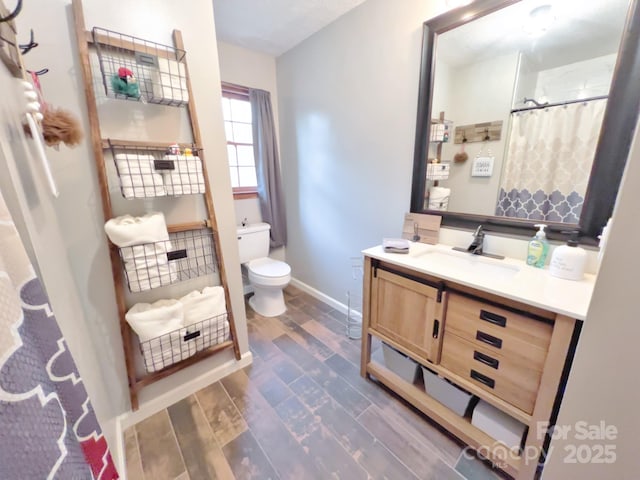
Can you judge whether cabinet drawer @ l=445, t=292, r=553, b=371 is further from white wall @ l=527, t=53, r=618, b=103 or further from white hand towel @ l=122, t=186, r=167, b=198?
white hand towel @ l=122, t=186, r=167, b=198

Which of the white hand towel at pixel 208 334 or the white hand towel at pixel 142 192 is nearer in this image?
the white hand towel at pixel 142 192

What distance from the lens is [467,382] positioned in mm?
1240

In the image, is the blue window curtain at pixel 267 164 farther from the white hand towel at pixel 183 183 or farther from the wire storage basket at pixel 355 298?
the white hand towel at pixel 183 183

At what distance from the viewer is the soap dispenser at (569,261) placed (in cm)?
112

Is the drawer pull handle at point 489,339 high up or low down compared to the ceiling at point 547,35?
down

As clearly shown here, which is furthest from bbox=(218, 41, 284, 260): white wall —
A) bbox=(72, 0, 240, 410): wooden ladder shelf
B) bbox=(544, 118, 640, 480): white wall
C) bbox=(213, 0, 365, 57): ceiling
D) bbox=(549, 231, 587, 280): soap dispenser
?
bbox=(544, 118, 640, 480): white wall

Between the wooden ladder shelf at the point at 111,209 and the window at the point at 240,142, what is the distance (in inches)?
46.7

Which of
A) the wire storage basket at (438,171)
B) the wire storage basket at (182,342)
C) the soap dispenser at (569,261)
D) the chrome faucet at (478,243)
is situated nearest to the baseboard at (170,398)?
the wire storage basket at (182,342)

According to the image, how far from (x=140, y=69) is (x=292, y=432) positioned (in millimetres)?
1949

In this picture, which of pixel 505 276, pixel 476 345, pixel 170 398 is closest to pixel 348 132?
pixel 505 276

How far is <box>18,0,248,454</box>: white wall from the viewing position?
1048 mm

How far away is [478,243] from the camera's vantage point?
58.6 inches

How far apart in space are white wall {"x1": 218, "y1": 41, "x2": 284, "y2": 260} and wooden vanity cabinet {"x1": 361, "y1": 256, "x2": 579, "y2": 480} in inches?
64.8

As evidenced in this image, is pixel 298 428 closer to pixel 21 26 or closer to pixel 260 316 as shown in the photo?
pixel 260 316
